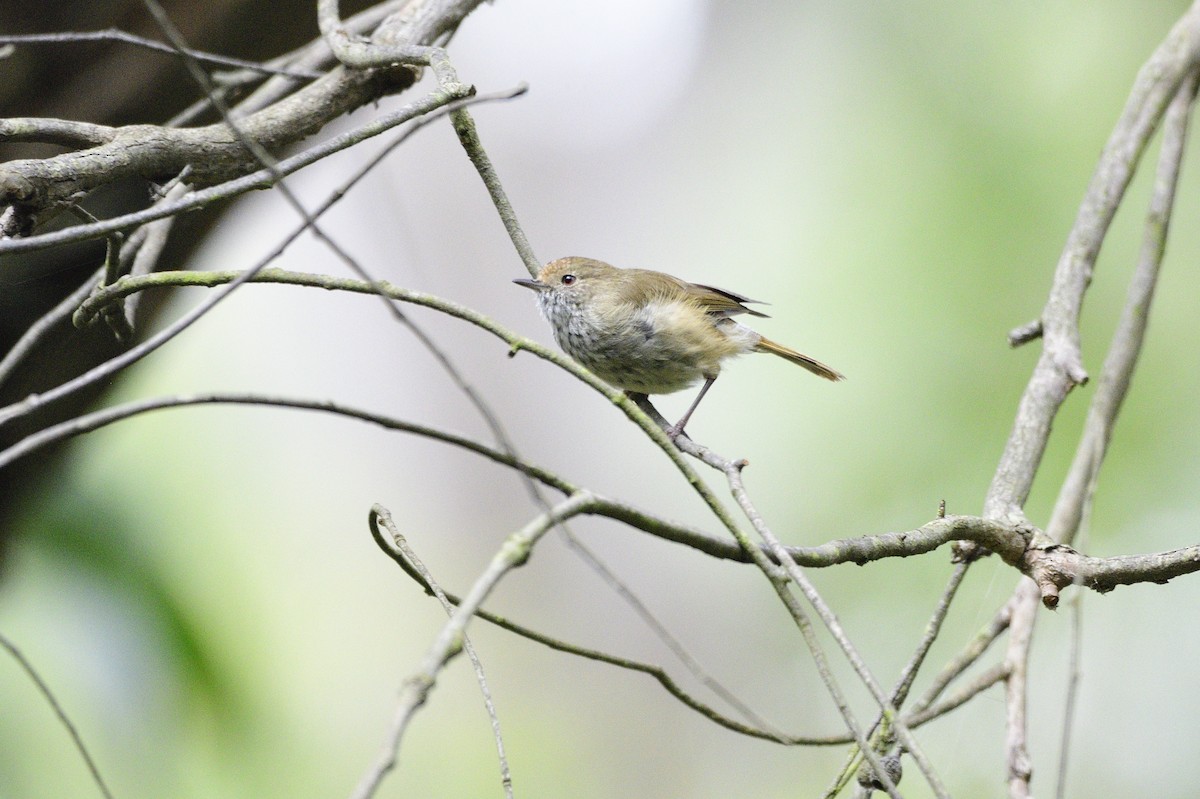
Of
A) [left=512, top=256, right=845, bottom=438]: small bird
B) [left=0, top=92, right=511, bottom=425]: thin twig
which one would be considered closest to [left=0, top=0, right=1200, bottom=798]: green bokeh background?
[left=512, top=256, right=845, bottom=438]: small bird

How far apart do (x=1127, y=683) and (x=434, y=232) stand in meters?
5.01

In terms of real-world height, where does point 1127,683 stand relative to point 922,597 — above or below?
below

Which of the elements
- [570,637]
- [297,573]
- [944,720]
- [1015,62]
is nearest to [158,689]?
[297,573]

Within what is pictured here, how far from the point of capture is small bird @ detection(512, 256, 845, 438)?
345 centimetres

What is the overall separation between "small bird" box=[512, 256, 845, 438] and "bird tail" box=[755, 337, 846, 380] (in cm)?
35

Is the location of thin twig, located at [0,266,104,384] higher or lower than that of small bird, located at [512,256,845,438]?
lower

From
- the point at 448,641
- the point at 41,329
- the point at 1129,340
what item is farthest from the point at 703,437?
the point at 448,641

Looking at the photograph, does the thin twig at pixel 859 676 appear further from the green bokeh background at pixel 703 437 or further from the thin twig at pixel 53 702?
the green bokeh background at pixel 703 437

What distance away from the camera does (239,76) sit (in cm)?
317

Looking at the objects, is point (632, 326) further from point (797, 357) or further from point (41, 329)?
point (41, 329)

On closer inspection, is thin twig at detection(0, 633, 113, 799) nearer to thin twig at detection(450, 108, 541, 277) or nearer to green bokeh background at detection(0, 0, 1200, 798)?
thin twig at detection(450, 108, 541, 277)

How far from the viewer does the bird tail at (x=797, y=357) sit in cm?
409

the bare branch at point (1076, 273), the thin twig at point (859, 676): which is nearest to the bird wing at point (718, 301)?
the bare branch at point (1076, 273)

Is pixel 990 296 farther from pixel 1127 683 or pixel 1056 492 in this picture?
pixel 1127 683
